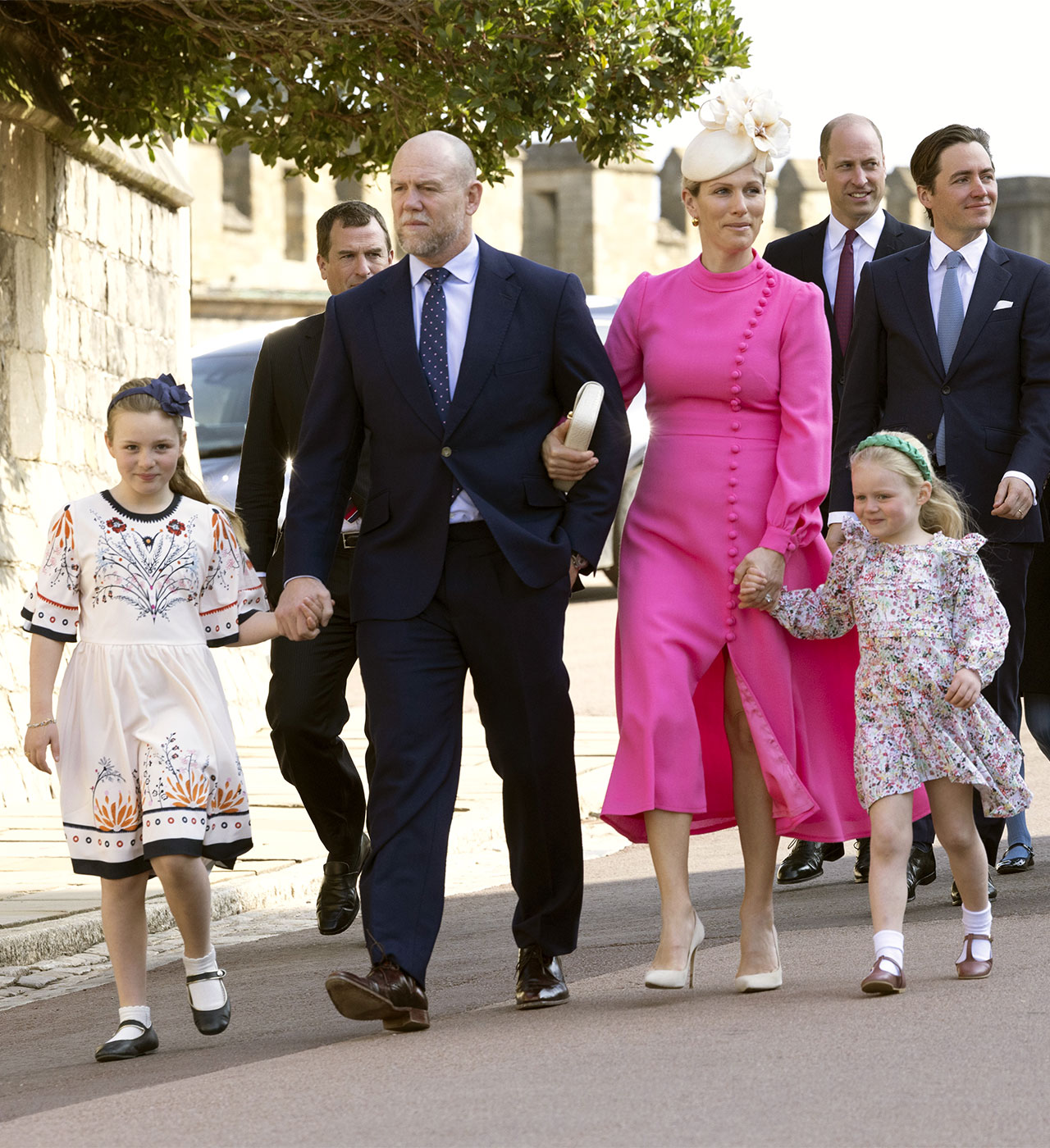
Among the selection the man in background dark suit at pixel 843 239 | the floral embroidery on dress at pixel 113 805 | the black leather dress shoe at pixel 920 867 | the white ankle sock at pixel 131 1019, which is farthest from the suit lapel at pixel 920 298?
the white ankle sock at pixel 131 1019

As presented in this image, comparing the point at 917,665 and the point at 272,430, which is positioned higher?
the point at 272,430

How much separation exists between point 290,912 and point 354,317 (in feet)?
9.60

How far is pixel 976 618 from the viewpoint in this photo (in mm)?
5211

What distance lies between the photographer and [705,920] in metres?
6.50

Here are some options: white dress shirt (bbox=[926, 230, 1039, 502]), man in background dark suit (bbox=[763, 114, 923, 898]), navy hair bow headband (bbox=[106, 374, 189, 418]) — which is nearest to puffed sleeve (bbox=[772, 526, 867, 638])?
white dress shirt (bbox=[926, 230, 1039, 502])

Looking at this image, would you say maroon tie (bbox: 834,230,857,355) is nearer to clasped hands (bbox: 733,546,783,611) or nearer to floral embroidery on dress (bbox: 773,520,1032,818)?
floral embroidery on dress (bbox: 773,520,1032,818)

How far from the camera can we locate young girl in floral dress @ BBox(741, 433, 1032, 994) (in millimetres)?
5141

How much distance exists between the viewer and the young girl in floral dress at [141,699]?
5.06m

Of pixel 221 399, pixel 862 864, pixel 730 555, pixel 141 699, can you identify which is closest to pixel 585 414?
pixel 730 555

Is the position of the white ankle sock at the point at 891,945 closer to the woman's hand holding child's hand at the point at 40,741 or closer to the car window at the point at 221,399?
the woman's hand holding child's hand at the point at 40,741

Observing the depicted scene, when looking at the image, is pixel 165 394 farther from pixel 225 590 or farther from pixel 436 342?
pixel 436 342

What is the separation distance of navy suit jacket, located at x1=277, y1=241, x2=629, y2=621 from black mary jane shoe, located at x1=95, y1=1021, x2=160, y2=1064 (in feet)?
3.74

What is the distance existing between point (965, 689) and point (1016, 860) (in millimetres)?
2022

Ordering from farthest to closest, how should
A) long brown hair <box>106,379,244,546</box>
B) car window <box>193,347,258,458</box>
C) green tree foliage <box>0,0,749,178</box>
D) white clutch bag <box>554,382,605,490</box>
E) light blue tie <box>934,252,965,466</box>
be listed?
car window <box>193,347,258,458</box> < green tree foliage <box>0,0,749,178</box> < light blue tie <box>934,252,965,466</box> < long brown hair <box>106,379,244,546</box> < white clutch bag <box>554,382,605,490</box>
